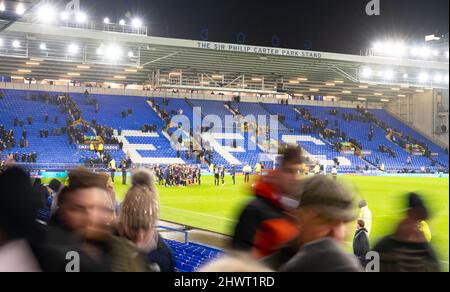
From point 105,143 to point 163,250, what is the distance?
107 feet

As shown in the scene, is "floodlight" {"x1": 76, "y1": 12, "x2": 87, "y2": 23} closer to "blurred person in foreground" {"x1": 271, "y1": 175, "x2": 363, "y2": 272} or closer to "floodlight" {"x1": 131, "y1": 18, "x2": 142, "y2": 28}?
"floodlight" {"x1": 131, "y1": 18, "x2": 142, "y2": 28}

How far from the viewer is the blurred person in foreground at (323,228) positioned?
194cm

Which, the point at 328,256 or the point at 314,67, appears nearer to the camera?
the point at 328,256

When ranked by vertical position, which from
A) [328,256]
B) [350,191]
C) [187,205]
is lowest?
[187,205]

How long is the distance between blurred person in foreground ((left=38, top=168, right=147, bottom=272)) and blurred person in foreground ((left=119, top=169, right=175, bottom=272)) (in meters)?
0.12

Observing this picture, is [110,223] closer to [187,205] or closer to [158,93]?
[187,205]

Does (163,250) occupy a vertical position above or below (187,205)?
above

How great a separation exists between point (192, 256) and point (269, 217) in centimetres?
379

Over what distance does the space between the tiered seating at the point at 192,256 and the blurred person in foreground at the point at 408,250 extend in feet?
8.55

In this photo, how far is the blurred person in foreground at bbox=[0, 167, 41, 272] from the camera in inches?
81.2
